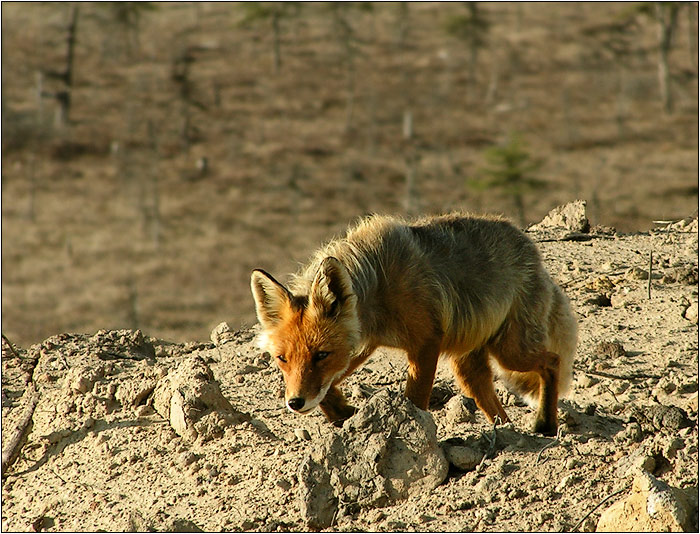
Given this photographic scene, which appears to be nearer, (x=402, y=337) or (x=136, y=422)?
(x=402, y=337)

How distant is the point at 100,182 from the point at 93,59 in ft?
83.2

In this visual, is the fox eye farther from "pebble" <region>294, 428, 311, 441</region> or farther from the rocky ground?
"pebble" <region>294, 428, 311, 441</region>

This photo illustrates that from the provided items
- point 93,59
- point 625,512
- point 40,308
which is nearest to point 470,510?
point 625,512

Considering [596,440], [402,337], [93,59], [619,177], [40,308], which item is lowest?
[40,308]

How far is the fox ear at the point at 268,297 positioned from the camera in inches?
282

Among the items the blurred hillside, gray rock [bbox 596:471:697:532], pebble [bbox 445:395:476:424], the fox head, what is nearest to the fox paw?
pebble [bbox 445:395:476:424]

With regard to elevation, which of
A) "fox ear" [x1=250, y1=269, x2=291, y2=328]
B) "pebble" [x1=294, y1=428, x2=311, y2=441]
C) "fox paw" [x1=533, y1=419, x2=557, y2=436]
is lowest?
"fox paw" [x1=533, y1=419, x2=557, y2=436]

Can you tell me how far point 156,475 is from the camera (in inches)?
303

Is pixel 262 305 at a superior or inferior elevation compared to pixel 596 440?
superior

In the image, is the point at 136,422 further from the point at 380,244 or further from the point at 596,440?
Result: the point at 596,440

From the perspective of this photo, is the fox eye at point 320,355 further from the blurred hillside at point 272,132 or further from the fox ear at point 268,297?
the blurred hillside at point 272,132

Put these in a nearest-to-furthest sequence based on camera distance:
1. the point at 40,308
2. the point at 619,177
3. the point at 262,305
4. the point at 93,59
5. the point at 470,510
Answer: the point at 470,510 → the point at 262,305 → the point at 40,308 → the point at 619,177 → the point at 93,59

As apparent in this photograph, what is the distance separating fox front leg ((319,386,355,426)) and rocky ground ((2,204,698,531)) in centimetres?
12

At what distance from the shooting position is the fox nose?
6777mm
